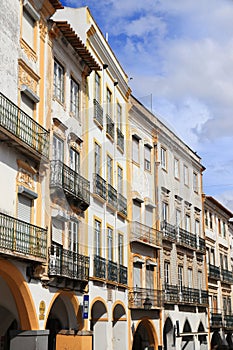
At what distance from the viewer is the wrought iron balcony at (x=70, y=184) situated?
20.3 m

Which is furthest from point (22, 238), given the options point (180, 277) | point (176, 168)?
point (176, 168)

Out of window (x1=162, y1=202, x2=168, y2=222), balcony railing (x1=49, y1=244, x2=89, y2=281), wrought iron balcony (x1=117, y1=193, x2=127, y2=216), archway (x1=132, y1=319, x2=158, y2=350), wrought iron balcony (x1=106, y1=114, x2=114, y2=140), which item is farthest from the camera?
window (x1=162, y1=202, x2=168, y2=222)

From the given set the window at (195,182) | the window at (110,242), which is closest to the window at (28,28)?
the window at (110,242)

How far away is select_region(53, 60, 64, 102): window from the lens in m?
21.8

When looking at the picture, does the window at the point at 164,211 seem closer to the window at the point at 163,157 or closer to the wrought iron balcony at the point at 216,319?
the window at the point at 163,157

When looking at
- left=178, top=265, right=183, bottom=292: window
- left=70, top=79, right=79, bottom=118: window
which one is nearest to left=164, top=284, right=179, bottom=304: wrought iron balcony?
left=178, top=265, right=183, bottom=292: window

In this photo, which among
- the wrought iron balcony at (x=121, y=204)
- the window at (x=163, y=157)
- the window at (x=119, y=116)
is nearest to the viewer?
the wrought iron balcony at (x=121, y=204)

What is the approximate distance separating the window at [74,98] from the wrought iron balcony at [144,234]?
8.51m

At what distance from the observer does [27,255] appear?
56.0 feet

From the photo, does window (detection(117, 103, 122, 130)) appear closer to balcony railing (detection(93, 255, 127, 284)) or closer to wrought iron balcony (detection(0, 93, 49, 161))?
balcony railing (detection(93, 255, 127, 284))

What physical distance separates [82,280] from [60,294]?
128 cm

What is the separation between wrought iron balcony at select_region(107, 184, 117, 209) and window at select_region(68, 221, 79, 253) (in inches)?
160

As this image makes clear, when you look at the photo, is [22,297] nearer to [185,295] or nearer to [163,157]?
[163,157]

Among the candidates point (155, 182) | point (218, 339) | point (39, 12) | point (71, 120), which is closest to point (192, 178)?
point (155, 182)
